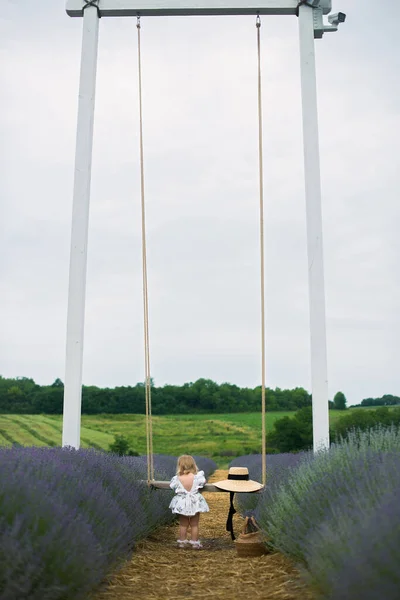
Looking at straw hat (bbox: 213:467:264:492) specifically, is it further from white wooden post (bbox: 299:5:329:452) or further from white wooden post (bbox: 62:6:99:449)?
white wooden post (bbox: 62:6:99:449)

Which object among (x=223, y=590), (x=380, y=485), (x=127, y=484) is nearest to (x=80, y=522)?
(x=223, y=590)

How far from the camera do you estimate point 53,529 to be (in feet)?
7.74

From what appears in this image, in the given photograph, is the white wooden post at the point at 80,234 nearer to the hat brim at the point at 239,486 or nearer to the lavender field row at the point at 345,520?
the hat brim at the point at 239,486

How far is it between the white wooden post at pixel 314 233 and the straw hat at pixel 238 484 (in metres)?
0.48

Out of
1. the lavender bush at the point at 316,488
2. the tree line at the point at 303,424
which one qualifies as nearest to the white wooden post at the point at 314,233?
the lavender bush at the point at 316,488

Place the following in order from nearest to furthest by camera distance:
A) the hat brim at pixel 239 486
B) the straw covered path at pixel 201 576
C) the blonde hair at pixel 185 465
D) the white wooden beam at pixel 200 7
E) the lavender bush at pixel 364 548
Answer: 1. the lavender bush at pixel 364 548
2. the straw covered path at pixel 201 576
3. the hat brim at pixel 239 486
4. the blonde hair at pixel 185 465
5. the white wooden beam at pixel 200 7

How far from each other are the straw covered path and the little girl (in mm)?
97

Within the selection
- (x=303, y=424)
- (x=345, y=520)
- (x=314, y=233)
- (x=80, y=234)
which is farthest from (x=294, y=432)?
(x=345, y=520)

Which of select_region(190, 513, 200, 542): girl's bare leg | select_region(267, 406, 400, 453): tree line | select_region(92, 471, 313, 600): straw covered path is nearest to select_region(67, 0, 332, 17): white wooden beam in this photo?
select_region(190, 513, 200, 542): girl's bare leg

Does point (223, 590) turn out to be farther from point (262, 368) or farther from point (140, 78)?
point (140, 78)

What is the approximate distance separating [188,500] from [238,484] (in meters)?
0.35

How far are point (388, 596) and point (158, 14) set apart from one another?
4273 millimetres

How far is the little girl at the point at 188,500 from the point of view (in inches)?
177

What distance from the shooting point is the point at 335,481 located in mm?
3266
